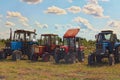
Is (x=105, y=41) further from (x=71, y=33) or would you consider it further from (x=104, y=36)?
(x=71, y=33)

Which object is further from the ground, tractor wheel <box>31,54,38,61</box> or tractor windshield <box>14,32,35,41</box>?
tractor windshield <box>14,32,35,41</box>

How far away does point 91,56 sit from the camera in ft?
83.1

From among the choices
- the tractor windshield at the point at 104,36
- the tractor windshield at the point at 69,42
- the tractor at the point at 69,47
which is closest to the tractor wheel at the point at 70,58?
the tractor at the point at 69,47

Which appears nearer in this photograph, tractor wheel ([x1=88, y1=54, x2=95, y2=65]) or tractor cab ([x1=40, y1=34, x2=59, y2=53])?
tractor wheel ([x1=88, y1=54, x2=95, y2=65])

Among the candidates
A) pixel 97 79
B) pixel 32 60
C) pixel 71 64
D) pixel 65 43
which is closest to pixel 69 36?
pixel 65 43

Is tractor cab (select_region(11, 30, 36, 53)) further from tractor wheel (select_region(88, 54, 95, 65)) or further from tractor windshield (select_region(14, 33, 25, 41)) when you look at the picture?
tractor wheel (select_region(88, 54, 95, 65))

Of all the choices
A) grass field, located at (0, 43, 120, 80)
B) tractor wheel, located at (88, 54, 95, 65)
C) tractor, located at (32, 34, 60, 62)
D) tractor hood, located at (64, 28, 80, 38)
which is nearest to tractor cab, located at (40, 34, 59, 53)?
tractor, located at (32, 34, 60, 62)

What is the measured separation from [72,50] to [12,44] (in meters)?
6.10

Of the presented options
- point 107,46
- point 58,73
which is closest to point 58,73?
point 58,73

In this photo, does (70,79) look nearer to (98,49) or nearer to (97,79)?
(97,79)

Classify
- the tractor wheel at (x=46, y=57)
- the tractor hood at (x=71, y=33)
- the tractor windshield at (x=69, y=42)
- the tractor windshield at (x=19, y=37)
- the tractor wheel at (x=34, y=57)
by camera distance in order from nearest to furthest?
the tractor hood at (x=71, y=33) < the tractor windshield at (x=69, y=42) < the tractor wheel at (x=46, y=57) < the tractor wheel at (x=34, y=57) < the tractor windshield at (x=19, y=37)

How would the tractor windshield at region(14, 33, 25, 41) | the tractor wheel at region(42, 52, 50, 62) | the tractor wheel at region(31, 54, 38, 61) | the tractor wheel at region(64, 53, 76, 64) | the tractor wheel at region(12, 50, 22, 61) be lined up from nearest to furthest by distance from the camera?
the tractor wheel at region(64, 53, 76, 64)
the tractor wheel at region(42, 52, 50, 62)
the tractor wheel at region(12, 50, 22, 61)
the tractor wheel at region(31, 54, 38, 61)
the tractor windshield at region(14, 33, 25, 41)

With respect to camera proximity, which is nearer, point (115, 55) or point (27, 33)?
point (115, 55)

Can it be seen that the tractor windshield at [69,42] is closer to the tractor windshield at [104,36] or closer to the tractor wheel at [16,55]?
the tractor windshield at [104,36]
